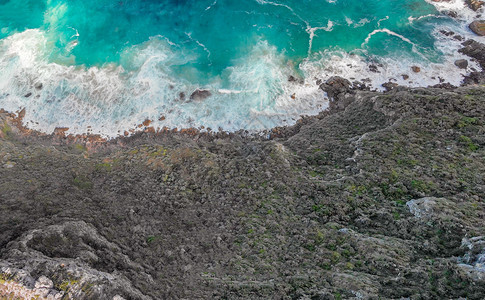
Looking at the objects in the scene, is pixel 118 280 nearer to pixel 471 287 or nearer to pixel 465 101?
pixel 471 287

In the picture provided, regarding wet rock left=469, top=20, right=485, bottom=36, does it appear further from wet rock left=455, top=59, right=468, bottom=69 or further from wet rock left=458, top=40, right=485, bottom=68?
wet rock left=455, top=59, right=468, bottom=69

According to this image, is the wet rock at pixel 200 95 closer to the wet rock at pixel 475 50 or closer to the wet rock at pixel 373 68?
the wet rock at pixel 373 68

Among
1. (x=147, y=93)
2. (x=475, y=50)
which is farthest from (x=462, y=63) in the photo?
(x=147, y=93)

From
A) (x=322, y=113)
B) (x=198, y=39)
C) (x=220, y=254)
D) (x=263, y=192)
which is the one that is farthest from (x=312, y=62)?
(x=220, y=254)

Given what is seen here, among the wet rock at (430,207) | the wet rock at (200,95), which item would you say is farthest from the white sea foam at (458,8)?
the wet rock at (430,207)

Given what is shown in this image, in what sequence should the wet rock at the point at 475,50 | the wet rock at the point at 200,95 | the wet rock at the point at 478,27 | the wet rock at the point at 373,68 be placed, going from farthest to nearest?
the wet rock at the point at 478,27
the wet rock at the point at 475,50
the wet rock at the point at 373,68
the wet rock at the point at 200,95

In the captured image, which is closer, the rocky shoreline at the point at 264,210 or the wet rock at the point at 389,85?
the rocky shoreline at the point at 264,210
